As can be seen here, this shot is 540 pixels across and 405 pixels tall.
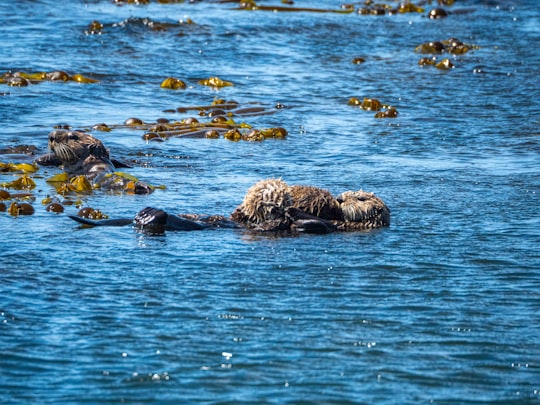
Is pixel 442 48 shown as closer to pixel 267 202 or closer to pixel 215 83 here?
pixel 215 83

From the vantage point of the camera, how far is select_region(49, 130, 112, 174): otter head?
9141mm

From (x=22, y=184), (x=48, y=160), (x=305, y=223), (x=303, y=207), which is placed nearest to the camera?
(x=305, y=223)

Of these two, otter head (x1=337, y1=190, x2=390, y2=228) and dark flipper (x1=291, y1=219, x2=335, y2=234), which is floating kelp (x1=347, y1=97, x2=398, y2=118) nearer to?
otter head (x1=337, y1=190, x2=390, y2=228)

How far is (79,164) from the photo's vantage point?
9.16 metres

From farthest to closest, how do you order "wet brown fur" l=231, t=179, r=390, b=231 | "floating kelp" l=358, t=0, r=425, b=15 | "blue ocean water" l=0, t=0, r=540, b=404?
"floating kelp" l=358, t=0, r=425, b=15, "wet brown fur" l=231, t=179, r=390, b=231, "blue ocean water" l=0, t=0, r=540, b=404

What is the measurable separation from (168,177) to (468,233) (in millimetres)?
2982

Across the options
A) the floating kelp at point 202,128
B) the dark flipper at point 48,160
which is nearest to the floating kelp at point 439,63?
the floating kelp at point 202,128

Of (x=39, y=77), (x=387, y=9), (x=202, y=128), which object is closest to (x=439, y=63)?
(x=202, y=128)

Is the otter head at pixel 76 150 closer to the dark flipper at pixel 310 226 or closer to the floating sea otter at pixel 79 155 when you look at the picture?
the floating sea otter at pixel 79 155

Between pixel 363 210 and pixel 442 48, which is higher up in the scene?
pixel 442 48

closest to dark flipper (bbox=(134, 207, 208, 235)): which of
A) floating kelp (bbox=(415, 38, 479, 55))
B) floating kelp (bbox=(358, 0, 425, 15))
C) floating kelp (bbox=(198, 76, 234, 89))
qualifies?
floating kelp (bbox=(198, 76, 234, 89))

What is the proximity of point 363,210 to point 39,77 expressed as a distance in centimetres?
726

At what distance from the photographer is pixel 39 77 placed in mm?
13430

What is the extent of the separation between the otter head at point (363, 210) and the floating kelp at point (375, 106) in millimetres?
4987
